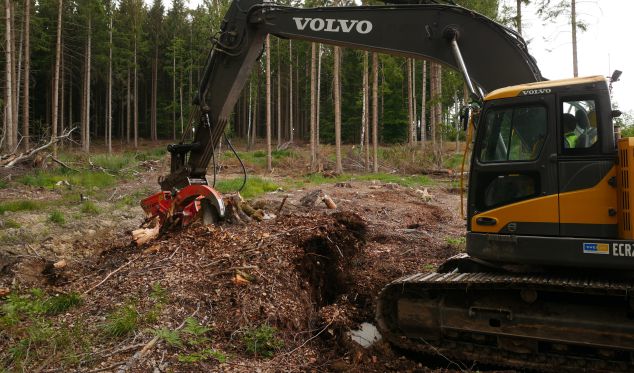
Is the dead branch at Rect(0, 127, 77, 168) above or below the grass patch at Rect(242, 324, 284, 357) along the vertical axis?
above

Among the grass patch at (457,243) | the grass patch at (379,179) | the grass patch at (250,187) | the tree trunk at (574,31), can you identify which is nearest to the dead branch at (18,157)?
the grass patch at (250,187)

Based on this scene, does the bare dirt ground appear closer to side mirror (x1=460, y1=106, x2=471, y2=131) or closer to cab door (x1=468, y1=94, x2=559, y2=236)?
cab door (x1=468, y1=94, x2=559, y2=236)

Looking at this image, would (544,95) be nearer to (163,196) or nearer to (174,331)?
(174,331)

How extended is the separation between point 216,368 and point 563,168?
3507mm

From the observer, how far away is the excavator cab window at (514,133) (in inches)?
183

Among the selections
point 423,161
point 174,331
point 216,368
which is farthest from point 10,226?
point 423,161

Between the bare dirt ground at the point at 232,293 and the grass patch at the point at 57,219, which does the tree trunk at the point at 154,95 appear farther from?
the bare dirt ground at the point at 232,293

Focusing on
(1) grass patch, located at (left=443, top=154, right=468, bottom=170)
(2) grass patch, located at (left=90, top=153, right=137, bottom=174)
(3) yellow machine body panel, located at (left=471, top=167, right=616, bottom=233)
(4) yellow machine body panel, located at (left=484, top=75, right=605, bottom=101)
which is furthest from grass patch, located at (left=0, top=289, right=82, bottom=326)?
(1) grass patch, located at (left=443, top=154, right=468, bottom=170)

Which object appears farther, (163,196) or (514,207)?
(163,196)

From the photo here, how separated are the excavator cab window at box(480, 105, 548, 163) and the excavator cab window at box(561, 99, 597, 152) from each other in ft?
0.57

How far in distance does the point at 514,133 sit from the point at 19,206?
11650 millimetres

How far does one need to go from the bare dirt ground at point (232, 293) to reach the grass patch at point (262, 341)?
0.03 ft

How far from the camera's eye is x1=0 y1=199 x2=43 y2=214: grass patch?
11.8 m

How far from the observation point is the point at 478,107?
17.1 feet
